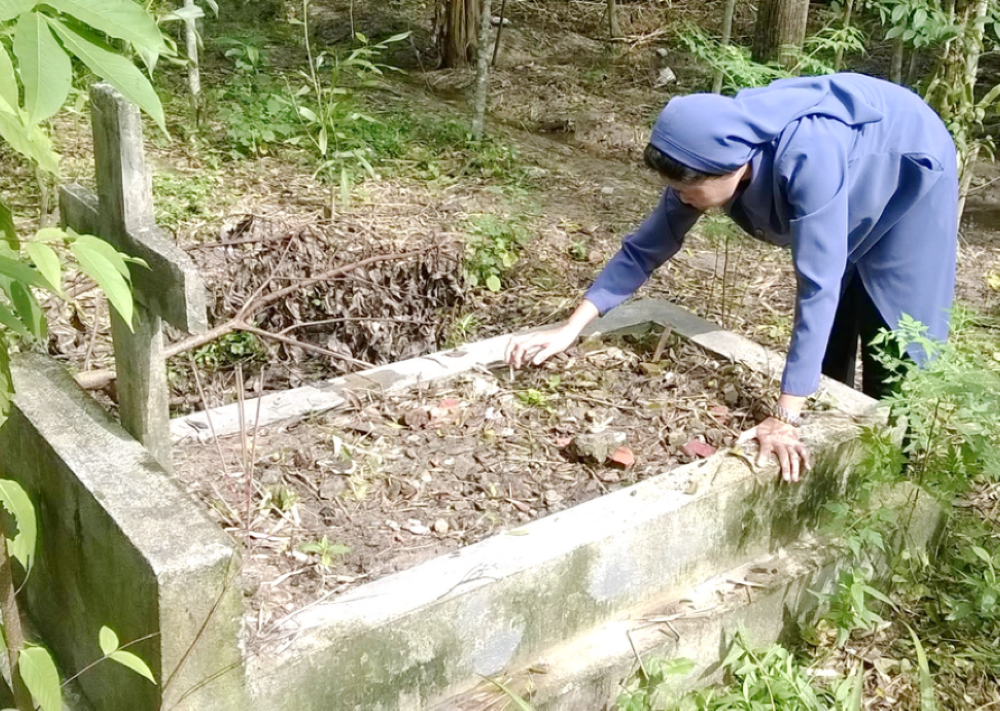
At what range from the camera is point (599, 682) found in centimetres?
235

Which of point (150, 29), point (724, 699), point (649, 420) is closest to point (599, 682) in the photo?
point (724, 699)

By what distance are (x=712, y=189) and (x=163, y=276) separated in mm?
1421

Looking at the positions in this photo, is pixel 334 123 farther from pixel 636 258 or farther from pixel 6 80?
pixel 6 80

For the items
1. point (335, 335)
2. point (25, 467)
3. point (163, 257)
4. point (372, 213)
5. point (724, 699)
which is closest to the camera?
point (163, 257)

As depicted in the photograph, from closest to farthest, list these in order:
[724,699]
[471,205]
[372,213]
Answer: [724,699] → [372,213] → [471,205]

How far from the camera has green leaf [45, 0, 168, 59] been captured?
3.81 feet

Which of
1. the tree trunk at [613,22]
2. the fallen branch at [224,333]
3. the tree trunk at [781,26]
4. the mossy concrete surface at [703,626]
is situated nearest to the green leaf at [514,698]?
the mossy concrete surface at [703,626]

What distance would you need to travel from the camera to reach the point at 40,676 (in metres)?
1.54

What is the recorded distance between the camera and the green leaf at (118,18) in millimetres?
1160

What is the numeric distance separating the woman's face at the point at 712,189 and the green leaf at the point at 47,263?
1603 millimetres

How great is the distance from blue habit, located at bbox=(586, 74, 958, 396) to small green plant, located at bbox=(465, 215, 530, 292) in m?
1.83

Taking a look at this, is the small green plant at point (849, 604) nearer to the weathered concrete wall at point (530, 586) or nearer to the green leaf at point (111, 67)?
the weathered concrete wall at point (530, 586)

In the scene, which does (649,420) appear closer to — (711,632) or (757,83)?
(711,632)

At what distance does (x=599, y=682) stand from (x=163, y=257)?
1396 millimetres
